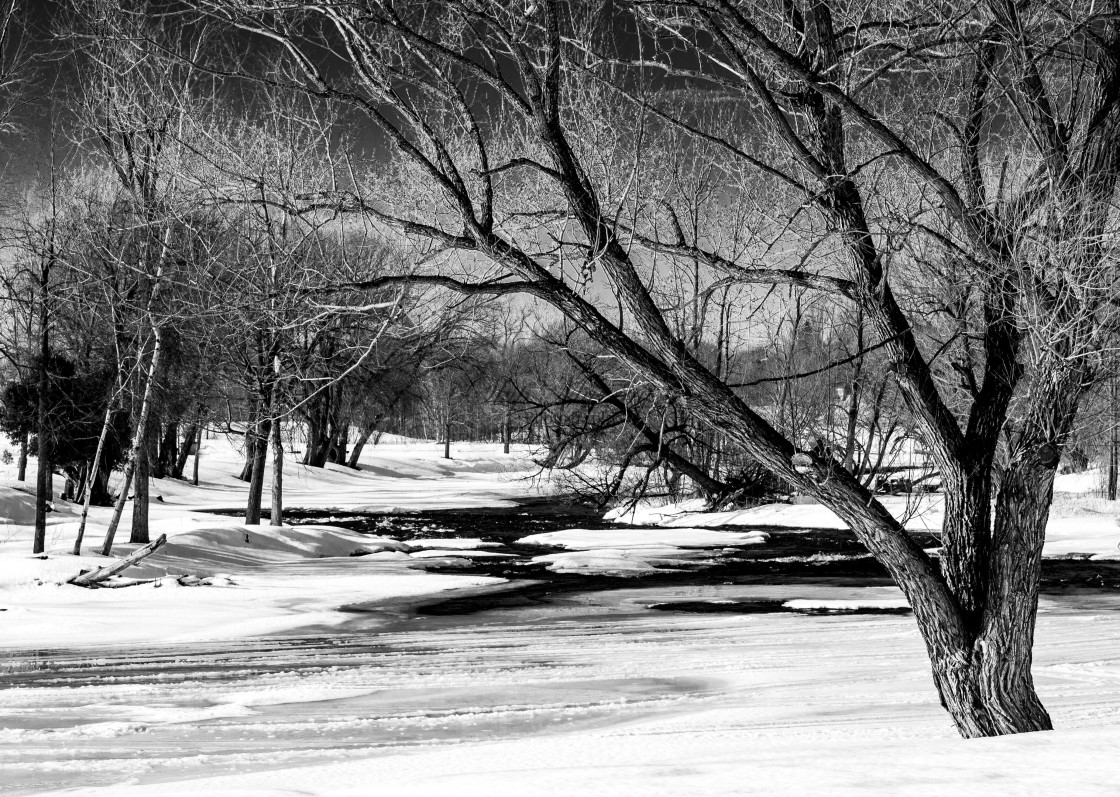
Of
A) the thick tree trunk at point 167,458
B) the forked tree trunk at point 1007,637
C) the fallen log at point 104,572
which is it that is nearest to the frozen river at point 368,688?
the forked tree trunk at point 1007,637

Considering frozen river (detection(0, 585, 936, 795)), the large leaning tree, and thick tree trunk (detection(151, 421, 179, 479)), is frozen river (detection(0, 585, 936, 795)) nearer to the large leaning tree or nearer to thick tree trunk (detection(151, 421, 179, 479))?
the large leaning tree

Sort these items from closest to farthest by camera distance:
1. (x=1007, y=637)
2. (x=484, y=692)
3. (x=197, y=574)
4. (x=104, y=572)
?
1. (x=1007, y=637)
2. (x=484, y=692)
3. (x=104, y=572)
4. (x=197, y=574)

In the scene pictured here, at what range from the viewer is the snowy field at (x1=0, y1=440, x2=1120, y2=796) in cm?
441

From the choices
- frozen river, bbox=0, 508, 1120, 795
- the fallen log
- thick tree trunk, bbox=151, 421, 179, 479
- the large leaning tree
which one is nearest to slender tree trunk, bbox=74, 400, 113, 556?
the fallen log

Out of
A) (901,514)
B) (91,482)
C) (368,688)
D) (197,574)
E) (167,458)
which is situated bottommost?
(197,574)

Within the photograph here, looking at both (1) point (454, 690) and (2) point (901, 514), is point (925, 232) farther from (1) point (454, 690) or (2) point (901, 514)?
(2) point (901, 514)

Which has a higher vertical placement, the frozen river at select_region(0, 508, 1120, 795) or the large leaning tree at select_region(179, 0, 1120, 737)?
the large leaning tree at select_region(179, 0, 1120, 737)

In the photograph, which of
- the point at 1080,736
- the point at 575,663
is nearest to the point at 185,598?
the point at 575,663

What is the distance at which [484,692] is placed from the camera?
880 cm

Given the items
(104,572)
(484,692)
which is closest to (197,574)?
(104,572)

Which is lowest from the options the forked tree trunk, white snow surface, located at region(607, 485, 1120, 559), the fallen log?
the fallen log

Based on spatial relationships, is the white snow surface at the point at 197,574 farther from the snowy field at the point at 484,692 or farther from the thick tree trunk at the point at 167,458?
the thick tree trunk at the point at 167,458

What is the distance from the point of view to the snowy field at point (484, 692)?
441cm

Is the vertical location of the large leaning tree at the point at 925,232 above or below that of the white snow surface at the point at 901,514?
above
